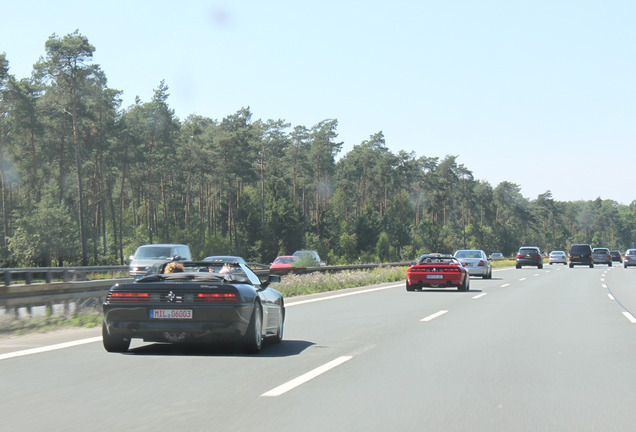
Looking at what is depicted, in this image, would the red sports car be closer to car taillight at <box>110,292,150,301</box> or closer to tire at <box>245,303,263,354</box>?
tire at <box>245,303,263,354</box>

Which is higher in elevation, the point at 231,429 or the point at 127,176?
the point at 127,176

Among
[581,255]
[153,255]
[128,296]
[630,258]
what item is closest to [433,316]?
[128,296]

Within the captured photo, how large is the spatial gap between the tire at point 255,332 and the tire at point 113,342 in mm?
1516

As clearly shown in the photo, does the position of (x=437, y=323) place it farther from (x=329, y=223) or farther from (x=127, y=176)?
(x=329, y=223)

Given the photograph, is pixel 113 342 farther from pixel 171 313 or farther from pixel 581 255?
pixel 581 255

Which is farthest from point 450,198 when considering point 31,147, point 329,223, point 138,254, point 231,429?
point 231,429

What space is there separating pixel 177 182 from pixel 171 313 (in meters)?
93.1

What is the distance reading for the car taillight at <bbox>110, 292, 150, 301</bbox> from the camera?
30.2ft

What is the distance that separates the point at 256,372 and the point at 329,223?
328ft

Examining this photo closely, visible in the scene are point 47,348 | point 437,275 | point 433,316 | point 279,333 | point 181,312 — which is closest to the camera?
point 181,312

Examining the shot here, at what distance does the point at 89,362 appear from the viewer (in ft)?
29.0

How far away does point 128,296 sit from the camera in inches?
364

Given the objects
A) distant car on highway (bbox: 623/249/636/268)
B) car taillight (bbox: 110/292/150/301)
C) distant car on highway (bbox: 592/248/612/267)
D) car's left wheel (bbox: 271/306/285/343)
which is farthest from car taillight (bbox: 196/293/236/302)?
distant car on highway (bbox: 592/248/612/267)

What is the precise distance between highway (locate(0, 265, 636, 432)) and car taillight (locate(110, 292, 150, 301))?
2.32ft
